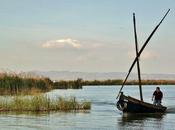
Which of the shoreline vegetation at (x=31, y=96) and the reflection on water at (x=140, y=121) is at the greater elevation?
the shoreline vegetation at (x=31, y=96)

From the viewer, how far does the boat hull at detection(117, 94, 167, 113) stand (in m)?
41.2

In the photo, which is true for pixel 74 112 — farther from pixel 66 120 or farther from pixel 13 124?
pixel 13 124

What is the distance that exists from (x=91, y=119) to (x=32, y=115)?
4324 mm

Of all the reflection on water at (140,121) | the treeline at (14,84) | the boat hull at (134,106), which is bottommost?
the reflection on water at (140,121)

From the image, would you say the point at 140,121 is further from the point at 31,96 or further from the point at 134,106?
the point at 31,96

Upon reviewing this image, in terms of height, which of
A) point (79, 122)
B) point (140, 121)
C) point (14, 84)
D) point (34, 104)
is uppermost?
point (14, 84)

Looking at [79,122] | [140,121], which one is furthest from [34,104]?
[140,121]

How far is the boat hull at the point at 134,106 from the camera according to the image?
135 feet

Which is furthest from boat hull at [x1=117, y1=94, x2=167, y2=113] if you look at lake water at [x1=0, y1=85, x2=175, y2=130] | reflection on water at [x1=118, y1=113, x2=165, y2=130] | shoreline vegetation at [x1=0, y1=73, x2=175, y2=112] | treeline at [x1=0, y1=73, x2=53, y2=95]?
treeline at [x1=0, y1=73, x2=53, y2=95]

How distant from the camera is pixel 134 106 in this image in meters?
41.4

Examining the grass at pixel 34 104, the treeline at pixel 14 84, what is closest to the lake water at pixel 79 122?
the grass at pixel 34 104

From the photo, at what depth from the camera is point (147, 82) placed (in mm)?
129875

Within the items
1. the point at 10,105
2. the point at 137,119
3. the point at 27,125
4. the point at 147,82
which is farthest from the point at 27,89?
the point at 147,82

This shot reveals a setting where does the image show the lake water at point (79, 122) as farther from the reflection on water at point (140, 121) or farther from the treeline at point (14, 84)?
the treeline at point (14, 84)
